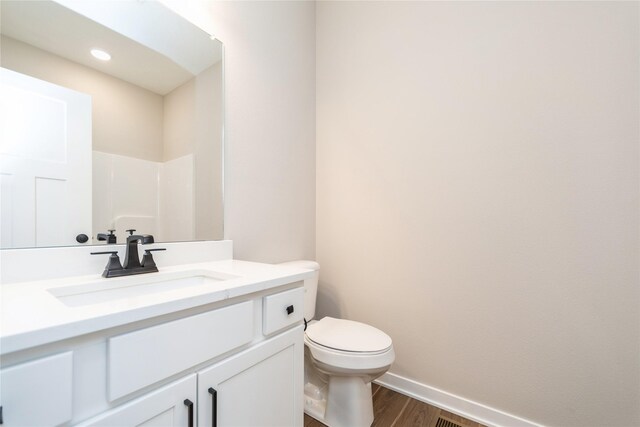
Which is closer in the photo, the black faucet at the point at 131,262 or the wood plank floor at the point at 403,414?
the black faucet at the point at 131,262

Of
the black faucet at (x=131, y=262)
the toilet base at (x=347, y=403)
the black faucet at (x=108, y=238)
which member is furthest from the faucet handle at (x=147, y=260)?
the toilet base at (x=347, y=403)

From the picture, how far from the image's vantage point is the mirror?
2.66ft

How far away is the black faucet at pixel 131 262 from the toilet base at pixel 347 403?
0.99m

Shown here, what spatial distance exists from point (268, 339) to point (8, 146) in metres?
0.96

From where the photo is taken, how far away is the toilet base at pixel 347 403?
1246 millimetres

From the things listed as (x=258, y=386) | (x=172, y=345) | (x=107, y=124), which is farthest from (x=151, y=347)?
(x=107, y=124)

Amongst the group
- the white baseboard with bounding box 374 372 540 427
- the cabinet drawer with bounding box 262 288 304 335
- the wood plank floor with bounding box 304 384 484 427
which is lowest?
the wood plank floor with bounding box 304 384 484 427

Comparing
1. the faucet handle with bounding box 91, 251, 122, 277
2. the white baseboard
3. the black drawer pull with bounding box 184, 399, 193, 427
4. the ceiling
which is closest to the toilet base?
the white baseboard

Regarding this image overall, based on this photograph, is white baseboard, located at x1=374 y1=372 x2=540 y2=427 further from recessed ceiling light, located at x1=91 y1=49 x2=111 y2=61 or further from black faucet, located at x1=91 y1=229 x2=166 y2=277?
recessed ceiling light, located at x1=91 y1=49 x2=111 y2=61

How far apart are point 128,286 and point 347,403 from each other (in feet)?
3.53

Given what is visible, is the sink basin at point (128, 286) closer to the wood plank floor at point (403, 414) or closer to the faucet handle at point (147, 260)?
the faucet handle at point (147, 260)

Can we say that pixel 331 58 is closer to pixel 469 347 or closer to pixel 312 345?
pixel 312 345

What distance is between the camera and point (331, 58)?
1915mm

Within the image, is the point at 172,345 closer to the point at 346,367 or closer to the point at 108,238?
the point at 108,238
